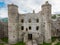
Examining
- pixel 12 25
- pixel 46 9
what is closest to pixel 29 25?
pixel 12 25

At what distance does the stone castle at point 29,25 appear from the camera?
48.8m

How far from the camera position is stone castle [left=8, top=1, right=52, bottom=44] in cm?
4884

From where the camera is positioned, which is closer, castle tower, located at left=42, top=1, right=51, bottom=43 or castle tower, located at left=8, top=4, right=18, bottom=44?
castle tower, located at left=42, top=1, right=51, bottom=43

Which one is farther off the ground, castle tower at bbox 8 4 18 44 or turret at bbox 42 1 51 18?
turret at bbox 42 1 51 18

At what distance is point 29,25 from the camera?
51625 mm

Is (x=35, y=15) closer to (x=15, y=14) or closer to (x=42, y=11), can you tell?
(x=42, y=11)

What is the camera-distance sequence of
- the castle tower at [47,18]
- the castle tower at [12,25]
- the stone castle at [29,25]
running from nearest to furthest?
the castle tower at [47,18] → the stone castle at [29,25] → the castle tower at [12,25]

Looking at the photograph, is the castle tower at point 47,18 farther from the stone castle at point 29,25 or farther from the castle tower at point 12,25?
the castle tower at point 12,25

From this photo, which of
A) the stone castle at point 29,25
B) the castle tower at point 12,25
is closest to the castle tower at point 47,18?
the stone castle at point 29,25

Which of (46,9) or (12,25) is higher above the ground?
(46,9)

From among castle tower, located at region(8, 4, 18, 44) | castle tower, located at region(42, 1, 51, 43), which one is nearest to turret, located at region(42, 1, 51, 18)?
castle tower, located at region(42, 1, 51, 43)

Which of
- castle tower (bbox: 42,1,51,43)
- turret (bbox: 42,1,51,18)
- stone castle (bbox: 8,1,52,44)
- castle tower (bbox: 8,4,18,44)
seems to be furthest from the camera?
castle tower (bbox: 8,4,18,44)

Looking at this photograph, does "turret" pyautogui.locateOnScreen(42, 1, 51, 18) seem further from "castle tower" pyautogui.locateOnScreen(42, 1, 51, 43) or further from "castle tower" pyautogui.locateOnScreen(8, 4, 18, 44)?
"castle tower" pyautogui.locateOnScreen(8, 4, 18, 44)

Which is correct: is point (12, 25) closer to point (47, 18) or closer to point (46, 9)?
point (47, 18)
